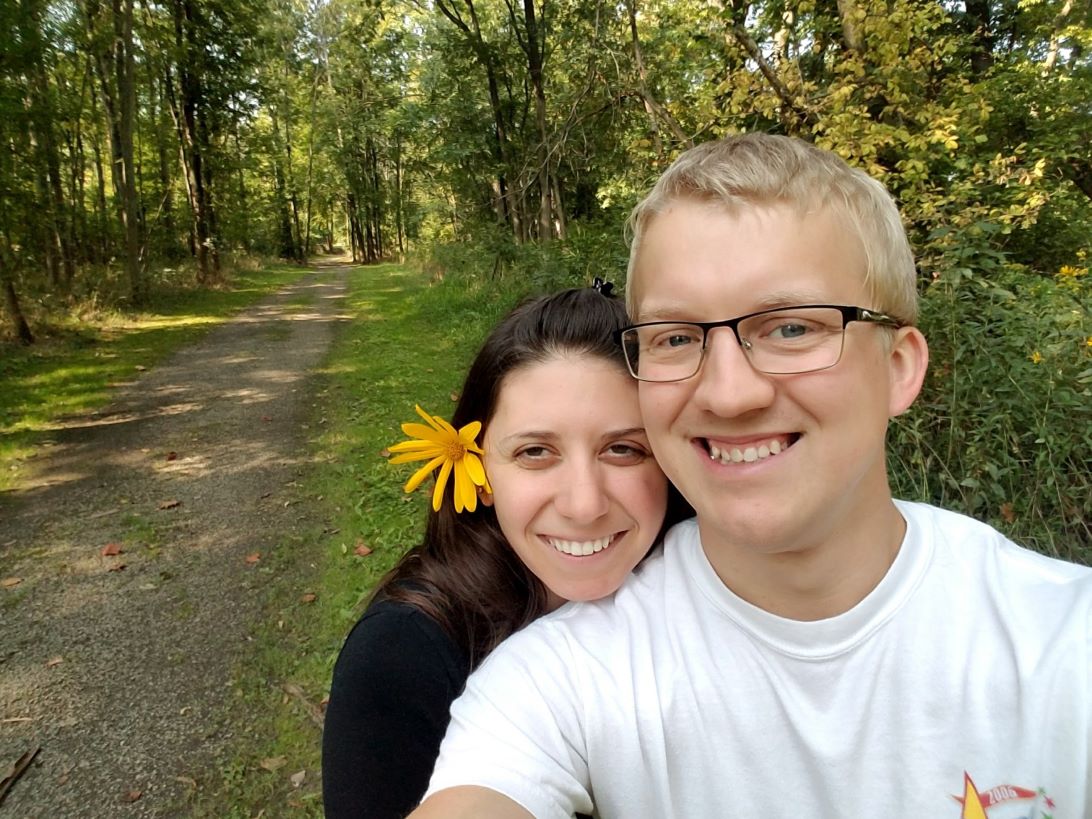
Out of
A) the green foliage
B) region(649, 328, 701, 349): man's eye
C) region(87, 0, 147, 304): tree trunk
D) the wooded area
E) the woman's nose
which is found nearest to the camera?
region(649, 328, 701, 349): man's eye

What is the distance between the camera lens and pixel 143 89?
17.7m

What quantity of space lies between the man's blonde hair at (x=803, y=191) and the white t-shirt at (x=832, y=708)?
1.57 feet

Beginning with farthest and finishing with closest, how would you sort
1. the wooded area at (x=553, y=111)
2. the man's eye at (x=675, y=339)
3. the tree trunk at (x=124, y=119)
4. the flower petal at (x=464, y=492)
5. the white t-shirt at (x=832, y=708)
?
the tree trunk at (x=124, y=119), the wooded area at (x=553, y=111), the flower petal at (x=464, y=492), the man's eye at (x=675, y=339), the white t-shirt at (x=832, y=708)

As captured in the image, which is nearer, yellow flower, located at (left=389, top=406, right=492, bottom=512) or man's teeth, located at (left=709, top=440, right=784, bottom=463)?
man's teeth, located at (left=709, top=440, right=784, bottom=463)

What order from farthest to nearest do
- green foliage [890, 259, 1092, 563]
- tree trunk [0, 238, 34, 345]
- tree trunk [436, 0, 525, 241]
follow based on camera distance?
tree trunk [436, 0, 525, 241], tree trunk [0, 238, 34, 345], green foliage [890, 259, 1092, 563]

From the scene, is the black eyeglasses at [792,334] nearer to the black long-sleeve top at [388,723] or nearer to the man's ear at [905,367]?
the man's ear at [905,367]

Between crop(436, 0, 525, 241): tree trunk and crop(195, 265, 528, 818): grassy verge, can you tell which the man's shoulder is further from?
crop(436, 0, 525, 241): tree trunk

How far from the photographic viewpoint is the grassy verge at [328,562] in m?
2.74

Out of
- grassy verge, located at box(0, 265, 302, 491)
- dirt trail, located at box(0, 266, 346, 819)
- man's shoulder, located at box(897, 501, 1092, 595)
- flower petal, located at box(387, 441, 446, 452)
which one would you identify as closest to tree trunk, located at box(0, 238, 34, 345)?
grassy verge, located at box(0, 265, 302, 491)

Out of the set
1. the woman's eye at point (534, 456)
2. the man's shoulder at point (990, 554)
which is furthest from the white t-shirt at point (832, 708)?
the woman's eye at point (534, 456)

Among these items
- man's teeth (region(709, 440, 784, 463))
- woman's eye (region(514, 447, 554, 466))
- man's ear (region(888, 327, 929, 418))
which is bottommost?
woman's eye (region(514, 447, 554, 466))

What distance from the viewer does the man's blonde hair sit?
1150 millimetres

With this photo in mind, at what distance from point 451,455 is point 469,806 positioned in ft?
2.79

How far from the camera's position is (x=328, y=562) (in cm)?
430
